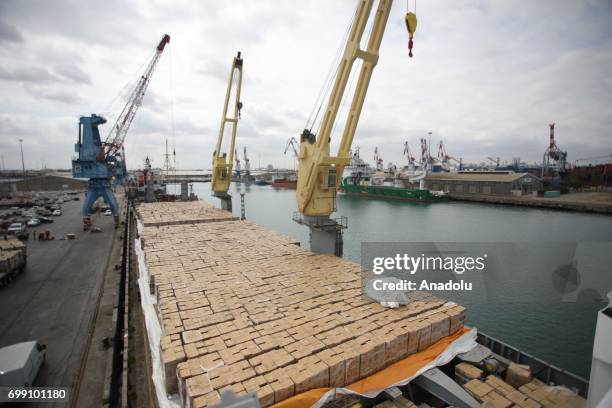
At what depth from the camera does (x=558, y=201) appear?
37781 mm

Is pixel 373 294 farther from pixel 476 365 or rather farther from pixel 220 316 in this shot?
pixel 220 316

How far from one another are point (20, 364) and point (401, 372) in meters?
8.01

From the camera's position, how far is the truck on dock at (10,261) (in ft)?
40.7

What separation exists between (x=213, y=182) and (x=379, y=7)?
17.9m

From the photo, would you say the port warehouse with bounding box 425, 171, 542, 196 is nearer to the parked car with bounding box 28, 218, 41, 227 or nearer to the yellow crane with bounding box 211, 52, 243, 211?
the yellow crane with bounding box 211, 52, 243, 211

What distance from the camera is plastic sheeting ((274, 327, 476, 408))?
3959 millimetres

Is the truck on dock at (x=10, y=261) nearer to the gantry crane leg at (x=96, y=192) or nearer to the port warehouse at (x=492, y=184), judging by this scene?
the gantry crane leg at (x=96, y=192)

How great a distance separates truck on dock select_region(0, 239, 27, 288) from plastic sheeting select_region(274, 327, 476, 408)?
14.9m

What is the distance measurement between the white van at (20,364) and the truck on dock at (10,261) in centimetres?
772

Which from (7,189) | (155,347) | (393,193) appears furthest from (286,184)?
(155,347)

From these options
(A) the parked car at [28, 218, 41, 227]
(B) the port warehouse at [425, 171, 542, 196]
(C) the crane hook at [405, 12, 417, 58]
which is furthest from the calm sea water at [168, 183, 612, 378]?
Result: (A) the parked car at [28, 218, 41, 227]

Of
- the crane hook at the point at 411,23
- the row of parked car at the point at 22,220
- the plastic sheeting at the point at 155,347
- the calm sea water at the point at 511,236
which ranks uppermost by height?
the crane hook at the point at 411,23

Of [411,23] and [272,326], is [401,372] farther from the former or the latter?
[411,23]

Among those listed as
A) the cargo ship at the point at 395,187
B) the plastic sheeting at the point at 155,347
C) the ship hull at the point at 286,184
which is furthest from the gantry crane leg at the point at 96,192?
the ship hull at the point at 286,184
